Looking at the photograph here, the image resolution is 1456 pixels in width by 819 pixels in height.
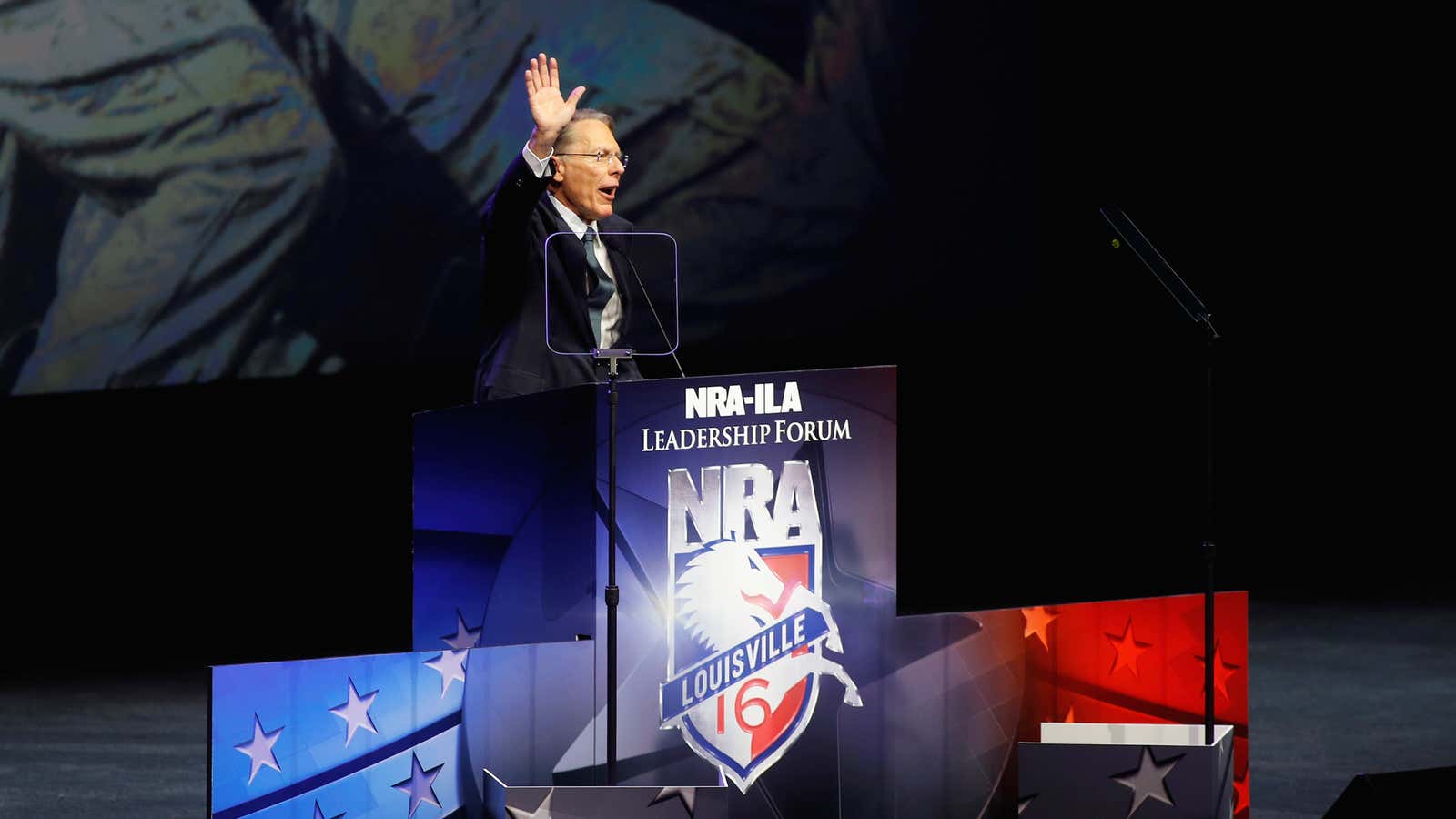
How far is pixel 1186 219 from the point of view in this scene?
24.5 ft

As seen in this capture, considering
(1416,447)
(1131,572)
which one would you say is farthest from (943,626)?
(1416,447)

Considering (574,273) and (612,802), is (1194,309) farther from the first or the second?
(612,802)

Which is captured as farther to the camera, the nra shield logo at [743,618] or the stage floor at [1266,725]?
the stage floor at [1266,725]

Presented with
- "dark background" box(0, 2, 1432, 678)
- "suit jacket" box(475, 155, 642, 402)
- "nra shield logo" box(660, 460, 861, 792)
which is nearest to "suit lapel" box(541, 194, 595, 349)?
"suit jacket" box(475, 155, 642, 402)

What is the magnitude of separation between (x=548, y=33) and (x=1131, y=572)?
122 inches

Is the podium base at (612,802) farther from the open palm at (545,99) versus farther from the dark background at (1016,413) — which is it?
the dark background at (1016,413)

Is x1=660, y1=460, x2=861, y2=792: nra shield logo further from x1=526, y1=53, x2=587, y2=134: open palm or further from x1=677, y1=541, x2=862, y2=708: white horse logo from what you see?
x1=526, y1=53, x2=587, y2=134: open palm

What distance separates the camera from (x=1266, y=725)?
519 cm

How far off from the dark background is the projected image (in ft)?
0.92

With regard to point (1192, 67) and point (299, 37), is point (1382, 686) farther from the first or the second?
point (299, 37)

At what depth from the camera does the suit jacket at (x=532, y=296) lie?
3789 mm

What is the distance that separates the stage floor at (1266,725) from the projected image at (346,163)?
0.92 metres

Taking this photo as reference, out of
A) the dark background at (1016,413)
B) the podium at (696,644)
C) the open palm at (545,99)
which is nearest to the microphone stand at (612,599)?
the podium at (696,644)

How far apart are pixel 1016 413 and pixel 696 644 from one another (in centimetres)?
446
